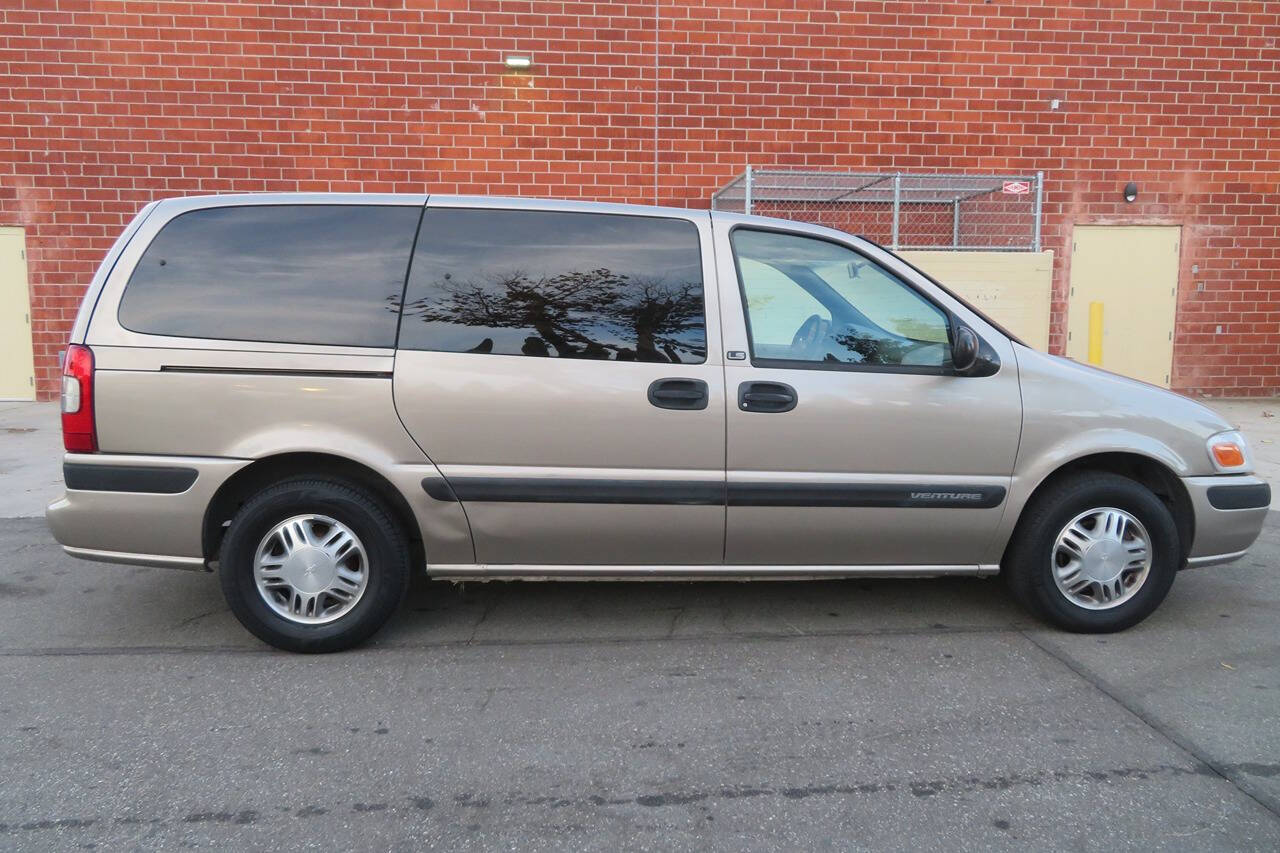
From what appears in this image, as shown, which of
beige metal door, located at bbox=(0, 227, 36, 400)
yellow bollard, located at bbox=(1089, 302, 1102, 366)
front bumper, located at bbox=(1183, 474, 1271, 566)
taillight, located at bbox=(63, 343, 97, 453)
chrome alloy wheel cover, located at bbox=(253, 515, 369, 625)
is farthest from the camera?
yellow bollard, located at bbox=(1089, 302, 1102, 366)

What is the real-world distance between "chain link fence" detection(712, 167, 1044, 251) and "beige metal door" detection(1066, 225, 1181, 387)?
118 cm

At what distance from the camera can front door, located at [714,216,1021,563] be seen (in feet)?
11.6

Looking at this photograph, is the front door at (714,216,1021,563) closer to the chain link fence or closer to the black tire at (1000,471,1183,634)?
the black tire at (1000,471,1183,634)

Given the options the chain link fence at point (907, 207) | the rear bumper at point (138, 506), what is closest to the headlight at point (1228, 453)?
the rear bumper at point (138, 506)

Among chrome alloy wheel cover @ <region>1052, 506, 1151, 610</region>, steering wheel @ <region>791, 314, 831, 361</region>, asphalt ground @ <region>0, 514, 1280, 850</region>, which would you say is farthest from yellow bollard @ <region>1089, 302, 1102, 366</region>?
steering wheel @ <region>791, 314, 831, 361</region>

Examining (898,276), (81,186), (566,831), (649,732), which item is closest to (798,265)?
(898,276)

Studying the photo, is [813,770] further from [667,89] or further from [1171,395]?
[667,89]

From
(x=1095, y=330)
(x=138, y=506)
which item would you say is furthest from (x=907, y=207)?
(x=138, y=506)

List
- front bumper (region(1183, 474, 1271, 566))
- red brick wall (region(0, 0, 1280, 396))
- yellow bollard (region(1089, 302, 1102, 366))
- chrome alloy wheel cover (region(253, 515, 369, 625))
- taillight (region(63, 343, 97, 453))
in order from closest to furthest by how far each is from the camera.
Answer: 1. taillight (region(63, 343, 97, 453))
2. chrome alloy wheel cover (region(253, 515, 369, 625))
3. front bumper (region(1183, 474, 1271, 566))
4. red brick wall (region(0, 0, 1280, 396))
5. yellow bollard (region(1089, 302, 1102, 366))

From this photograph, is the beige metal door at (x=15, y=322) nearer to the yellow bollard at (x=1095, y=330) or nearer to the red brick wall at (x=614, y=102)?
the red brick wall at (x=614, y=102)

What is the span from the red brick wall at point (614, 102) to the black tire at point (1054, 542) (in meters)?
7.70

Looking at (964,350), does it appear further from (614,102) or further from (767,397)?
(614,102)

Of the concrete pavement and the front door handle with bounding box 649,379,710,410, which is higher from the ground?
the front door handle with bounding box 649,379,710,410

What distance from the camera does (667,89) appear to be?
34.4ft
